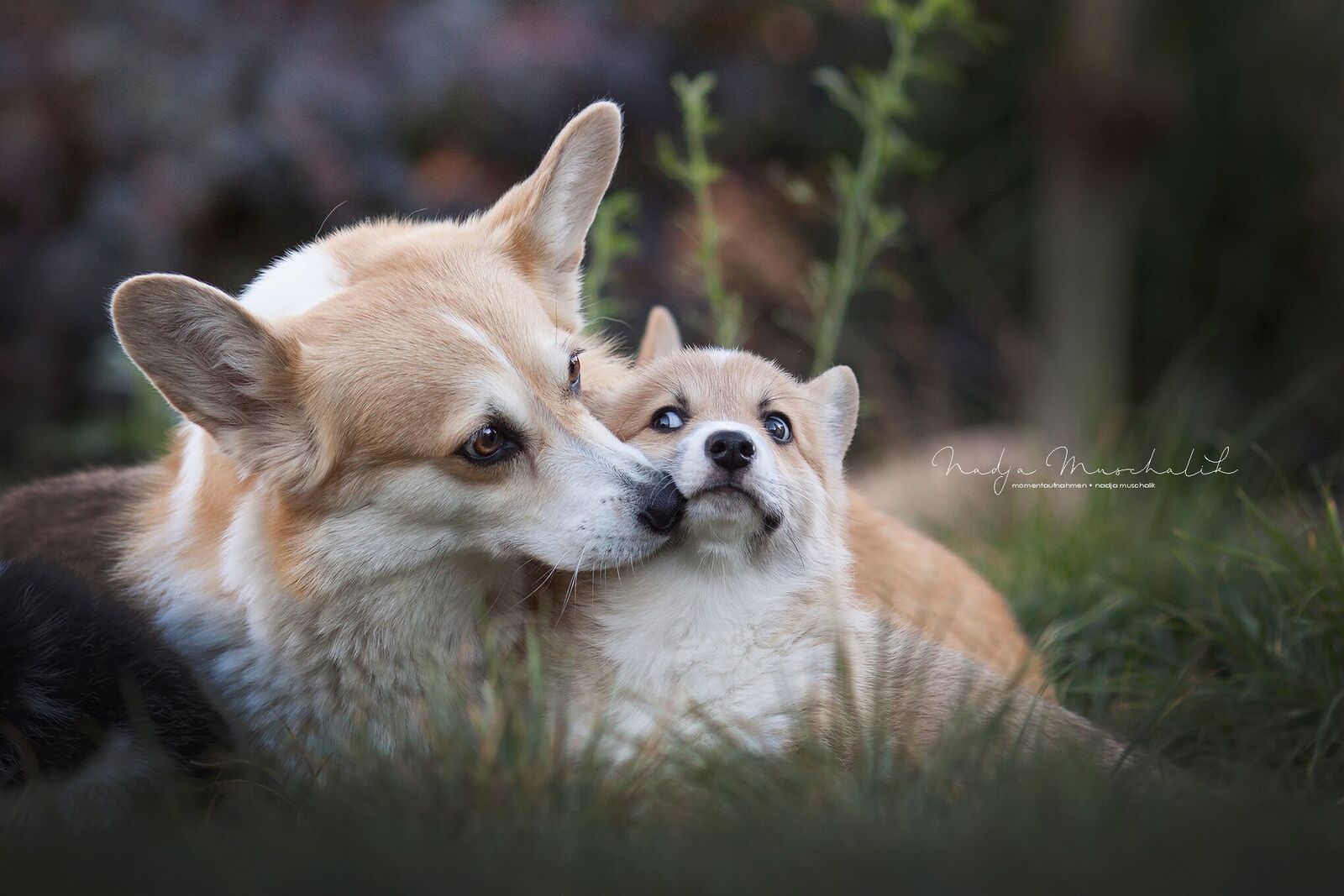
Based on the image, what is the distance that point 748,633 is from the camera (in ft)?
9.96

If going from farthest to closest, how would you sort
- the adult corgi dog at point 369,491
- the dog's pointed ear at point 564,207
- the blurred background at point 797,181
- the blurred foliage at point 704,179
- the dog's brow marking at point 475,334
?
1. the blurred background at point 797,181
2. the blurred foliage at point 704,179
3. the dog's pointed ear at point 564,207
4. the dog's brow marking at point 475,334
5. the adult corgi dog at point 369,491

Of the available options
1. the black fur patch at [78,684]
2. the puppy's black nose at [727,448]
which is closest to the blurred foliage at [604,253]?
the puppy's black nose at [727,448]

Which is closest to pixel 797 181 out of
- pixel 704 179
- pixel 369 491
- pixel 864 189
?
pixel 864 189

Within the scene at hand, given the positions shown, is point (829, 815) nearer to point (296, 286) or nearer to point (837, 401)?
point (837, 401)

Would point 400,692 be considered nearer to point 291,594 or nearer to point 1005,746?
point 291,594

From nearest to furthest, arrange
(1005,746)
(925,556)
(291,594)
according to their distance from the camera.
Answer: (1005,746)
(291,594)
(925,556)

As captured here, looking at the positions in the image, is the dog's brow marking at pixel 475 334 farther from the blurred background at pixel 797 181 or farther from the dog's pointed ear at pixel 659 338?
the blurred background at pixel 797 181

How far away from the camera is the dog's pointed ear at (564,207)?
11.5 feet

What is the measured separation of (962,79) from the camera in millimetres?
8703

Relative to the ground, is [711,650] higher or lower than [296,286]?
lower

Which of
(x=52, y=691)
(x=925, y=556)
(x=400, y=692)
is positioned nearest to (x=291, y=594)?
(x=400, y=692)

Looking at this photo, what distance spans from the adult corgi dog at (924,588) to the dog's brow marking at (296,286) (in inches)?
29.2

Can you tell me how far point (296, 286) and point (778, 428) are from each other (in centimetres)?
129

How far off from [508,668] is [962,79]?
6.75 meters
